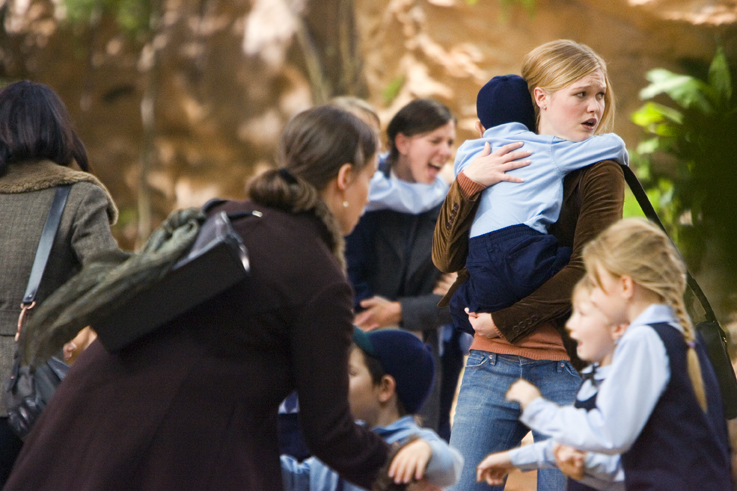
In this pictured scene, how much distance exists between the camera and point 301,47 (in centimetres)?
894

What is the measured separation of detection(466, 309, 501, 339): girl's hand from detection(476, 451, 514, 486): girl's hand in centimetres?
52

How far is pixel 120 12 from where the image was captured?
375 inches

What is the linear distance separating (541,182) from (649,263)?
0.61 metres

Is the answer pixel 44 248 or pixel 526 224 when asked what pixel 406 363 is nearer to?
pixel 526 224

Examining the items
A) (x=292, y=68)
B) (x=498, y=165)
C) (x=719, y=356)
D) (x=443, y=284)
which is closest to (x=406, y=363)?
(x=498, y=165)

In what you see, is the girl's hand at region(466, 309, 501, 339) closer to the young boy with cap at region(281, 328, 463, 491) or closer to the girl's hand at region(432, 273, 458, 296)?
the young boy with cap at region(281, 328, 463, 491)

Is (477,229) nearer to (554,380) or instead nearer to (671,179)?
(554,380)

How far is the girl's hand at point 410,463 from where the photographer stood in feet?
5.91

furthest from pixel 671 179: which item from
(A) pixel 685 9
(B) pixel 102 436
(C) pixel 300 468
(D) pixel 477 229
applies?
(B) pixel 102 436

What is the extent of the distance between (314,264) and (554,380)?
2.84ft

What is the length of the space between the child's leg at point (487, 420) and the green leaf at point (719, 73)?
4.26 m

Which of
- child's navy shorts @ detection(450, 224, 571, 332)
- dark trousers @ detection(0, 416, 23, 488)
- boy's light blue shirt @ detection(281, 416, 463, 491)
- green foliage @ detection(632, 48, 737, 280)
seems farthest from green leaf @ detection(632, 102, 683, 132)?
dark trousers @ detection(0, 416, 23, 488)

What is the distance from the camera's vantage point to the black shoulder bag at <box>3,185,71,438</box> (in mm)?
2143

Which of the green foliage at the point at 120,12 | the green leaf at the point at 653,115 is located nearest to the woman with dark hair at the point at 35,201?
the green leaf at the point at 653,115
